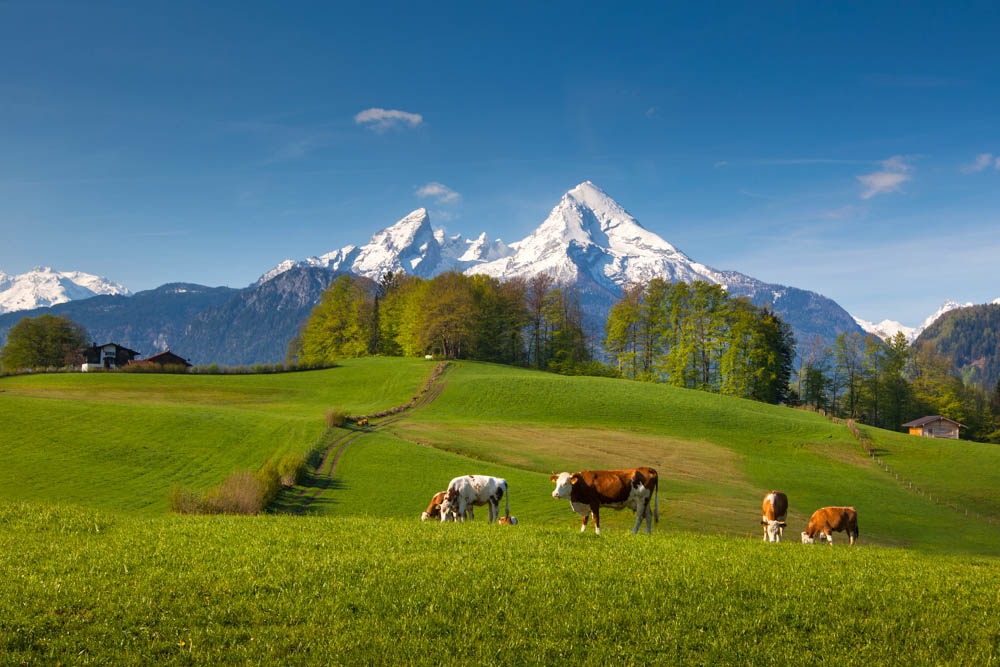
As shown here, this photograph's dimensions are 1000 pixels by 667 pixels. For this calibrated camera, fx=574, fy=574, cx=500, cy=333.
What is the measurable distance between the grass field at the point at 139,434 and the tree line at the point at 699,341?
4533 centimetres

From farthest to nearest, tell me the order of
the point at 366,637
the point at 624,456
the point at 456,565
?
the point at 624,456 < the point at 456,565 < the point at 366,637

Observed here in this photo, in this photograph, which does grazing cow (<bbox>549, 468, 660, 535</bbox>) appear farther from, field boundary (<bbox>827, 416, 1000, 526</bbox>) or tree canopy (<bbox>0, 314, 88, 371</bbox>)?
tree canopy (<bbox>0, 314, 88, 371</bbox>)

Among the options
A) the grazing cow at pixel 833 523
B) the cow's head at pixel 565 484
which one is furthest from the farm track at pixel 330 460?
the grazing cow at pixel 833 523

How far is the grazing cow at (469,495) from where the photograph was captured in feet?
→ 72.2

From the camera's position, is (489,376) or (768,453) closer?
(768,453)

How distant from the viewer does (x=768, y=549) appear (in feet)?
47.1

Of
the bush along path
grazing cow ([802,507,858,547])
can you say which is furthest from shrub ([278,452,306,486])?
grazing cow ([802,507,858,547])

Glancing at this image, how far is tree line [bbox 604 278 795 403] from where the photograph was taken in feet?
306

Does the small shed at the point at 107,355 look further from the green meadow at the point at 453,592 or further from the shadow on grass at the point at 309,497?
the green meadow at the point at 453,592

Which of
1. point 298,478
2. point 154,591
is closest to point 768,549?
point 154,591

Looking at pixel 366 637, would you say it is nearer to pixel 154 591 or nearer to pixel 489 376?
pixel 154 591

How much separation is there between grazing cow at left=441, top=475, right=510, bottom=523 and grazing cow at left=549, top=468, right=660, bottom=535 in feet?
14.8

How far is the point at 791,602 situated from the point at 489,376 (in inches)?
2848

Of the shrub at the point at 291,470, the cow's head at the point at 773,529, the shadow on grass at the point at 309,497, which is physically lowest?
the shadow on grass at the point at 309,497
